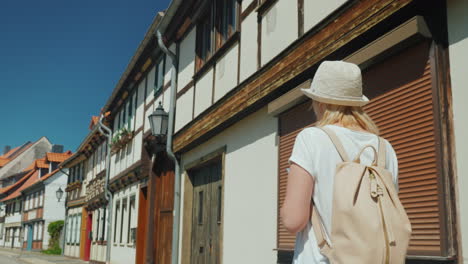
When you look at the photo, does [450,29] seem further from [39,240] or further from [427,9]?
[39,240]

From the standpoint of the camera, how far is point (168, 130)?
11.0 metres

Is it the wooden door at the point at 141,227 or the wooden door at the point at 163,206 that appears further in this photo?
the wooden door at the point at 141,227

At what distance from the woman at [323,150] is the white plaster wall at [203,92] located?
720cm

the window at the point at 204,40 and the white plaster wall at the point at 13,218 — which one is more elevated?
the window at the point at 204,40

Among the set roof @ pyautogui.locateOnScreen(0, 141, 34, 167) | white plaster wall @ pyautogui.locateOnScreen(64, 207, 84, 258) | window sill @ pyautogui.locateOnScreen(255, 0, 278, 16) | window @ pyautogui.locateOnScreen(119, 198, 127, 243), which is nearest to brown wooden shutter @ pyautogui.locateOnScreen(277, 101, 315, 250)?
window sill @ pyautogui.locateOnScreen(255, 0, 278, 16)

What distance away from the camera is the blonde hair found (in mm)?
1987

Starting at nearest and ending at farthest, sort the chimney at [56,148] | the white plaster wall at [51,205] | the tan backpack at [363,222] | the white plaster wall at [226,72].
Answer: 1. the tan backpack at [363,222]
2. the white plaster wall at [226,72]
3. the white plaster wall at [51,205]
4. the chimney at [56,148]

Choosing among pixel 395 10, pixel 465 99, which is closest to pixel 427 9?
pixel 395 10

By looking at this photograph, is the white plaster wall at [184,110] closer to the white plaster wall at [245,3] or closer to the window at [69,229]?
the white plaster wall at [245,3]

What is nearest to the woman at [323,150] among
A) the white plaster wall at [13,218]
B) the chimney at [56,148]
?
the white plaster wall at [13,218]

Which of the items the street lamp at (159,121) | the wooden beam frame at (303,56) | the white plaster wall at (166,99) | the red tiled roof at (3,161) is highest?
the red tiled roof at (3,161)

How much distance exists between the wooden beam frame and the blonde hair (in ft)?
7.72

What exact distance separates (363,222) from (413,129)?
2530 mm

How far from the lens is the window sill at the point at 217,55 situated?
26.9 ft
